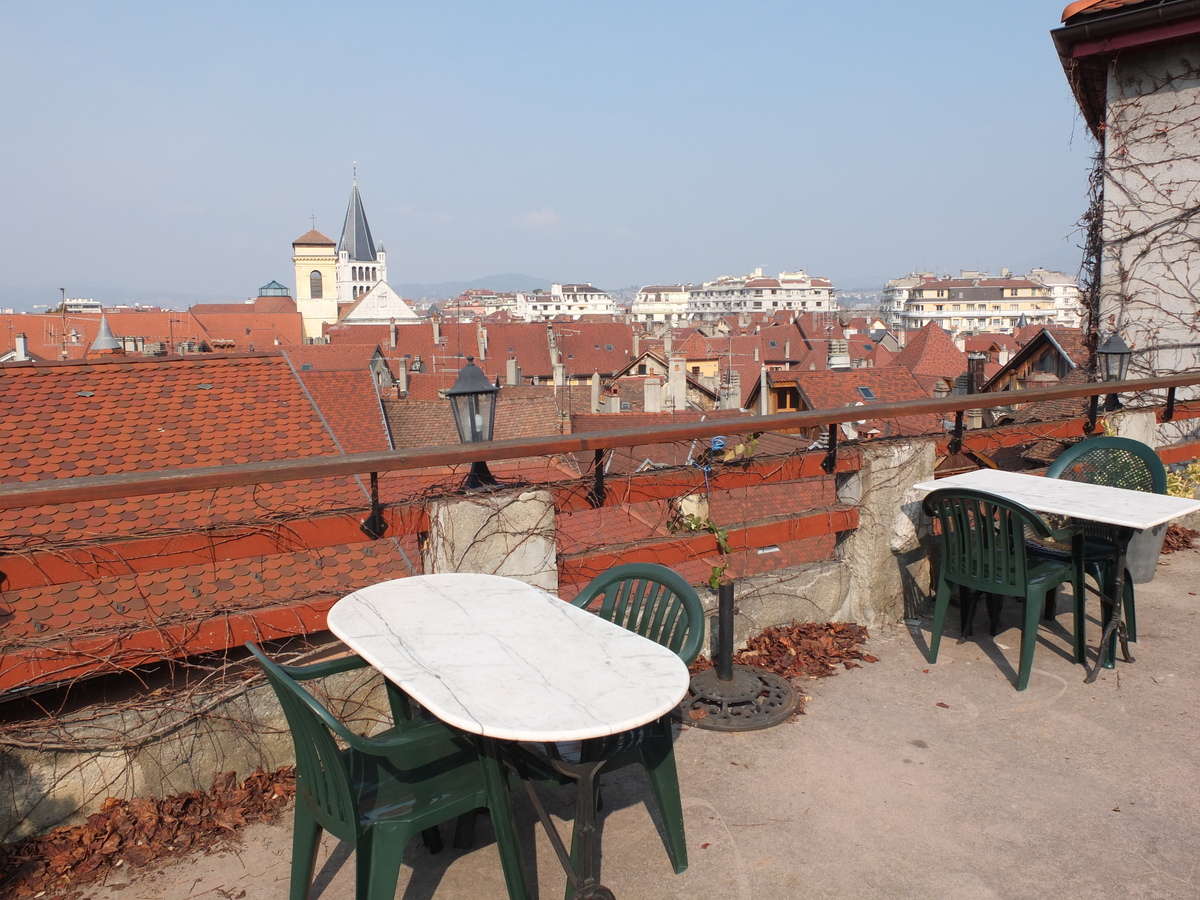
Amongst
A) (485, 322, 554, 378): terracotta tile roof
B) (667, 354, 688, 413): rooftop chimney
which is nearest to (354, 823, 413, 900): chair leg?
(667, 354, 688, 413): rooftop chimney

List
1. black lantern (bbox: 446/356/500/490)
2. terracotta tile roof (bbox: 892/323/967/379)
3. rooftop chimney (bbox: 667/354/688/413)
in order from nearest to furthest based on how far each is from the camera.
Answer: black lantern (bbox: 446/356/500/490), rooftop chimney (bbox: 667/354/688/413), terracotta tile roof (bbox: 892/323/967/379)

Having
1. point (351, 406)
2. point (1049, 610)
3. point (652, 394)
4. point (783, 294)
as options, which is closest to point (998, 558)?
point (1049, 610)

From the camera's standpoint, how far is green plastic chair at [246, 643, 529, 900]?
84.1 inches

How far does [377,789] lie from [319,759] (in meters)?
0.21

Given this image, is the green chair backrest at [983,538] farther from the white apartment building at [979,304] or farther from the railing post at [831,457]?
the white apartment building at [979,304]

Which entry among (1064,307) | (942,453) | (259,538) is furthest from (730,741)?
(1064,307)

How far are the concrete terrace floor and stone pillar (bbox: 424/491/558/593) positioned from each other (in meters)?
0.85

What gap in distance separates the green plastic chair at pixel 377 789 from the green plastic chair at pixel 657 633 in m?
0.29

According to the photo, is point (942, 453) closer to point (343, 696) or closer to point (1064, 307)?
point (343, 696)

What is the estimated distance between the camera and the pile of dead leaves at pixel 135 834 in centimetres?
267

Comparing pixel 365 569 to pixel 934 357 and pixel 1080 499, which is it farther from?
pixel 934 357

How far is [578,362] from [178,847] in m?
76.7

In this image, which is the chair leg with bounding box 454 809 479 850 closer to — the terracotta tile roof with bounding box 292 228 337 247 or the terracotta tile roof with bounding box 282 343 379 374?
the terracotta tile roof with bounding box 282 343 379 374

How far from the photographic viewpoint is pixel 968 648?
4.30 m
